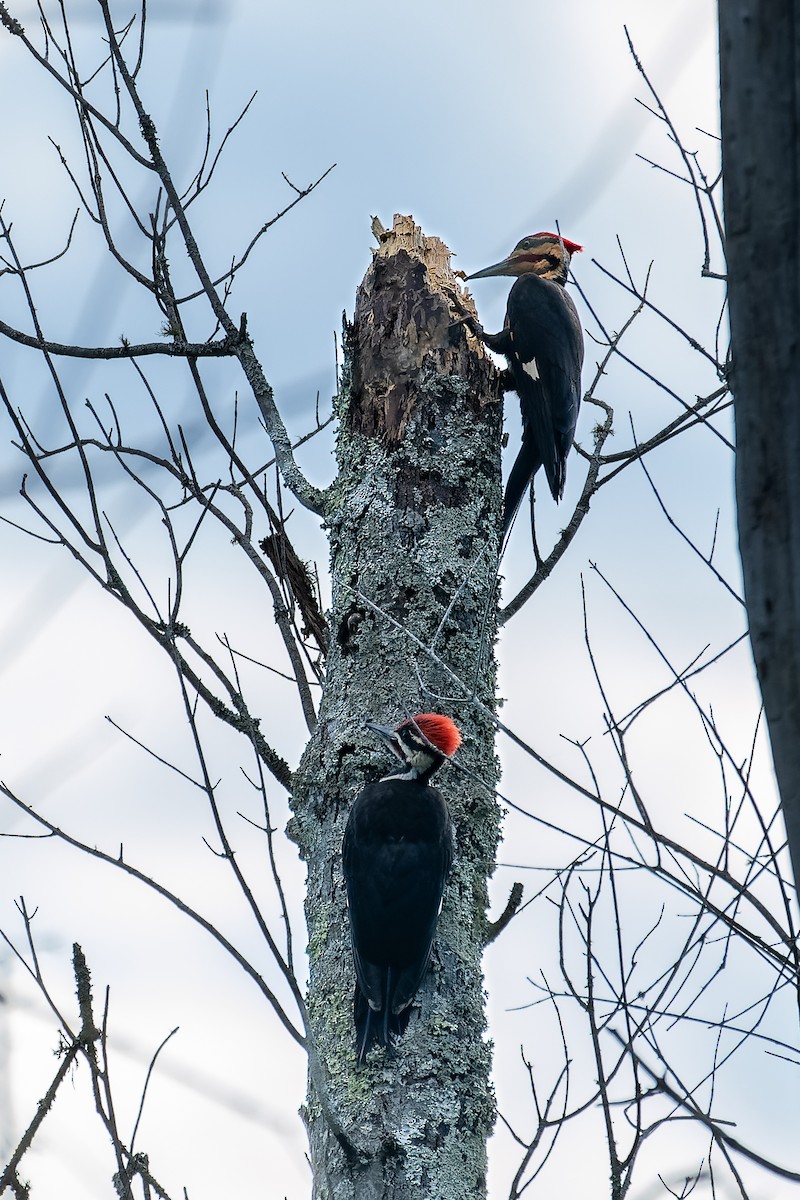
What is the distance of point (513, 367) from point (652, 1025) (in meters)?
2.02

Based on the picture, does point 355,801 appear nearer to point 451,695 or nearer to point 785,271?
point 451,695

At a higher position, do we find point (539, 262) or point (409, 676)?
point (539, 262)

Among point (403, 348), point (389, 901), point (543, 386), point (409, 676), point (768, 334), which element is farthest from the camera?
point (543, 386)

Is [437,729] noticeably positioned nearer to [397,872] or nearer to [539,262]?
[397,872]

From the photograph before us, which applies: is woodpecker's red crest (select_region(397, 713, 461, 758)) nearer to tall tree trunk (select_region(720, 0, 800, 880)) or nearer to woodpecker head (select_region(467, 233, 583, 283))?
tall tree trunk (select_region(720, 0, 800, 880))

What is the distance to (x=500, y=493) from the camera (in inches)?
125

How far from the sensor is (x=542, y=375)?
3.88m

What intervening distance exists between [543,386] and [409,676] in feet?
4.58

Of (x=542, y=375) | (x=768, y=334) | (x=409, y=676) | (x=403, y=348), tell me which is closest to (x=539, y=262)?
(x=542, y=375)

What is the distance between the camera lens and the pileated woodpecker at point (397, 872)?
2391 millimetres

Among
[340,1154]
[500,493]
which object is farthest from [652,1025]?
[500,493]

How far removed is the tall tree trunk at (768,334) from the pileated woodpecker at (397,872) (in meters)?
1.54

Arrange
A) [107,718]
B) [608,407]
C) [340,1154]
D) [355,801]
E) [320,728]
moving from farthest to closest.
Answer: [608,407] → [107,718] → [320,728] → [355,801] → [340,1154]

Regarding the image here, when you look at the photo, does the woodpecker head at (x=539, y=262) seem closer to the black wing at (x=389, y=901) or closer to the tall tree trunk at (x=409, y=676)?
the tall tree trunk at (x=409, y=676)
